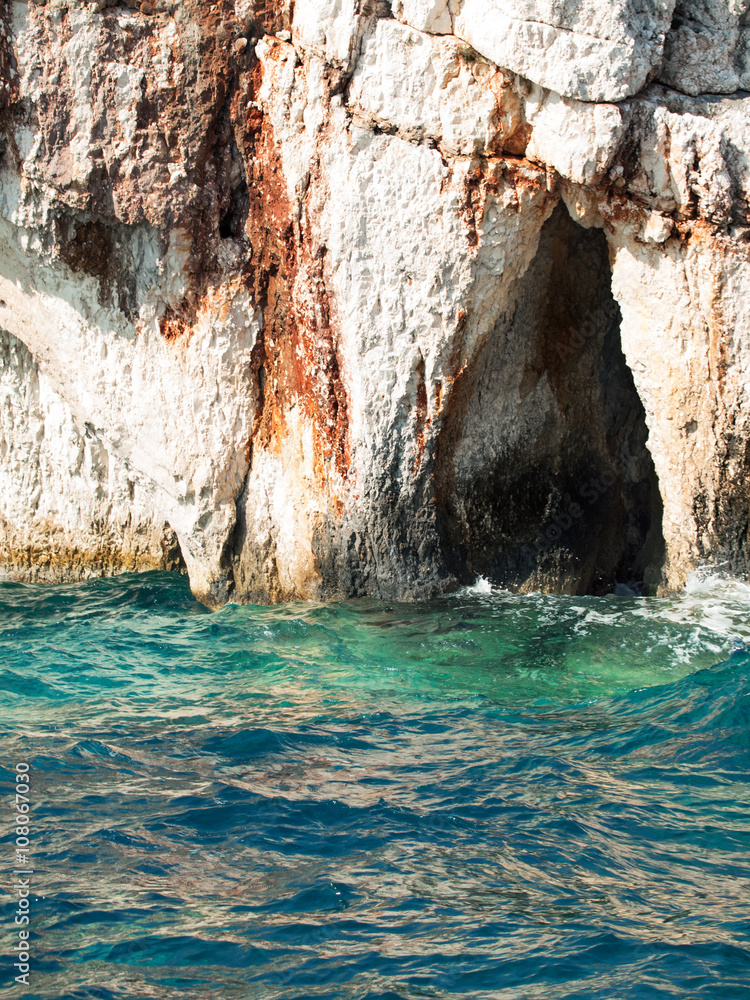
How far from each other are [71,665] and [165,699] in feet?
3.17

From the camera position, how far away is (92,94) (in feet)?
22.2

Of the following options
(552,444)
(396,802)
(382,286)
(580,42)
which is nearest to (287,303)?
(382,286)

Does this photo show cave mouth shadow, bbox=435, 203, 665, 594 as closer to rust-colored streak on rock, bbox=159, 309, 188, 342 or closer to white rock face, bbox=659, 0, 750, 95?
white rock face, bbox=659, 0, 750, 95

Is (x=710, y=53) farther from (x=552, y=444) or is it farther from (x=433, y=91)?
(x=552, y=444)

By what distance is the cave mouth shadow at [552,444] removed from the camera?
7031mm

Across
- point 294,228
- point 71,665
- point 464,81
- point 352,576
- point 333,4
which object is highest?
point 333,4

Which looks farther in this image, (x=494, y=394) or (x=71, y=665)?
(x=494, y=394)

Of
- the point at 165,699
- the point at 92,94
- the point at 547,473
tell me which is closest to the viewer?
the point at 165,699

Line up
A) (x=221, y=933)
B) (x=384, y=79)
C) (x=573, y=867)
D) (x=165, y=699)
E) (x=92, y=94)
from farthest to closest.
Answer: (x=92, y=94), (x=384, y=79), (x=165, y=699), (x=573, y=867), (x=221, y=933)

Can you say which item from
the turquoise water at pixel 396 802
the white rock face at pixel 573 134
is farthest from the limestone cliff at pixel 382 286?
the turquoise water at pixel 396 802

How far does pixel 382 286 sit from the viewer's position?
652cm

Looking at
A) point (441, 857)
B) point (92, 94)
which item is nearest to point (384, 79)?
point (92, 94)

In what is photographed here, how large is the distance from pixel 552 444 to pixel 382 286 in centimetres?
186

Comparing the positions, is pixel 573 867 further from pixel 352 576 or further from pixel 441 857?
pixel 352 576
